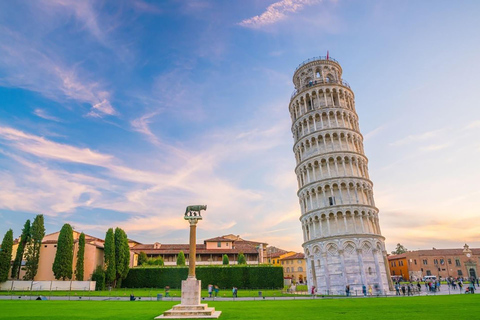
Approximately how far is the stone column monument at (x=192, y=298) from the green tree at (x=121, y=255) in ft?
125

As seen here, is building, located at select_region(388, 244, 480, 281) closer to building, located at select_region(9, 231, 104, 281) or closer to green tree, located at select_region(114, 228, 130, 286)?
green tree, located at select_region(114, 228, 130, 286)

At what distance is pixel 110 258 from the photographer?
54500mm

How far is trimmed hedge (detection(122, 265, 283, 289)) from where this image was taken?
56.6 m

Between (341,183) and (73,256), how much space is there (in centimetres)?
4974

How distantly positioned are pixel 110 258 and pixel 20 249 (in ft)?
51.3

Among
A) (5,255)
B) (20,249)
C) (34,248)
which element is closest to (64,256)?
(34,248)

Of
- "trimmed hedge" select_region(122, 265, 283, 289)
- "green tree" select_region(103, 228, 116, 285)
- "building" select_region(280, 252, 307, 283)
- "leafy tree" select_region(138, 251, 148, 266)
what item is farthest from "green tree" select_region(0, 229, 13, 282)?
"building" select_region(280, 252, 307, 283)

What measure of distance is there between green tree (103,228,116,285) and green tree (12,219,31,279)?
1371cm

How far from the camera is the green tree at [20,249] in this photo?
53344 mm

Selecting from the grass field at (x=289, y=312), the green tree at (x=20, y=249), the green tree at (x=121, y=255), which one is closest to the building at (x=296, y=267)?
the green tree at (x=121, y=255)

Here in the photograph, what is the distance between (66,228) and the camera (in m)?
53.7

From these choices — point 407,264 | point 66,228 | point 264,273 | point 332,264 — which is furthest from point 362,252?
point 407,264

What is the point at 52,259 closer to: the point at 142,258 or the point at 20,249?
the point at 20,249

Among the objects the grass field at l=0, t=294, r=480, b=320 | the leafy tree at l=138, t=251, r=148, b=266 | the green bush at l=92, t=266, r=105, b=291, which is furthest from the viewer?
the leafy tree at l=138, t=251, r=148, b=266
